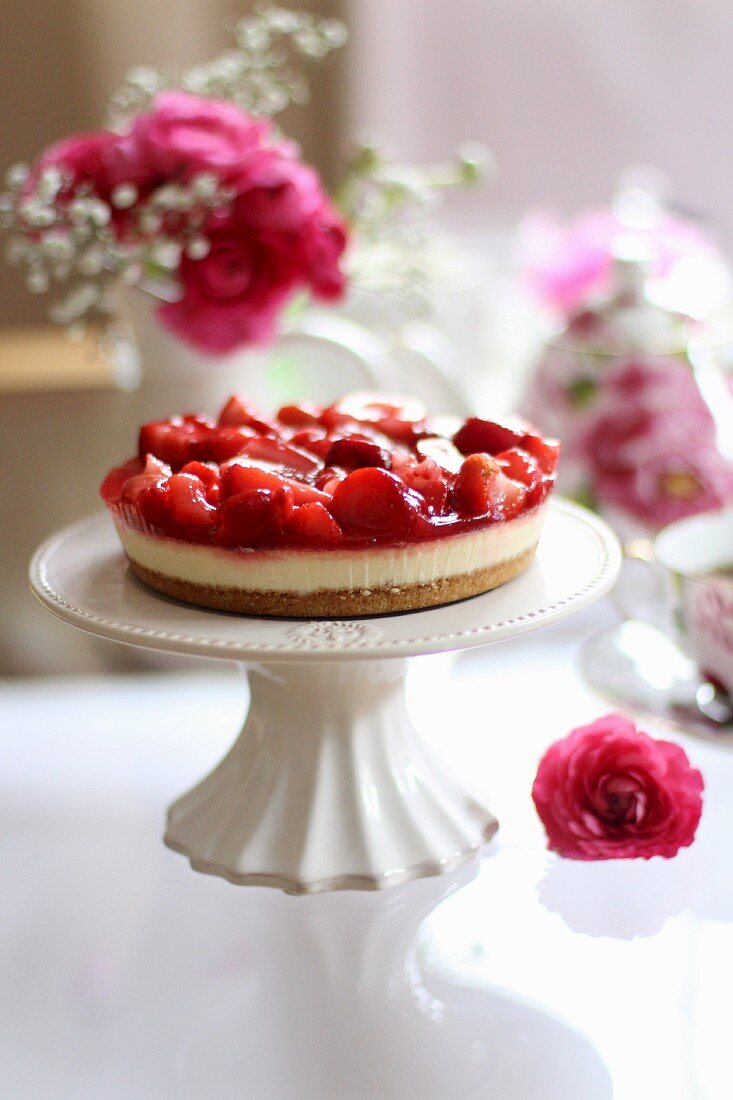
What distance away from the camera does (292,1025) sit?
735 millimetres

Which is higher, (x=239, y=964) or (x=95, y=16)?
(x=95, y=16)

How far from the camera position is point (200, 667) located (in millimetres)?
1201

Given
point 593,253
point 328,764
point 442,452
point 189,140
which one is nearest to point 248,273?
point 189,140

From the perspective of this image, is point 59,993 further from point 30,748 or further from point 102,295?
point 102,295

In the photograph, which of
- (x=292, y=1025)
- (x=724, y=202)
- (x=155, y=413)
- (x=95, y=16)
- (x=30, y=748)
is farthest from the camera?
(x=724, y=202)

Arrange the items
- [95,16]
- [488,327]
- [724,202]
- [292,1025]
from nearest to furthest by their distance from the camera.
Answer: [292,1025] < [488,327] < [95,16] < [724,202]

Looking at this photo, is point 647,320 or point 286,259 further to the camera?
point 647,320

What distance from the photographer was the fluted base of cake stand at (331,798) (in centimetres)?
84

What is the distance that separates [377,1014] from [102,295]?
2.31ft

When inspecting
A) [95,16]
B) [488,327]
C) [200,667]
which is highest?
[95,16]

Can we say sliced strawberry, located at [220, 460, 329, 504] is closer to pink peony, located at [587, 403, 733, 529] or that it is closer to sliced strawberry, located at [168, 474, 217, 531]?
sliced strawberry, located at [168, 474, 217, 531]

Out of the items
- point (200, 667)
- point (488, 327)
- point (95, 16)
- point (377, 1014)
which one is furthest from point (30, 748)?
point (95, 16)

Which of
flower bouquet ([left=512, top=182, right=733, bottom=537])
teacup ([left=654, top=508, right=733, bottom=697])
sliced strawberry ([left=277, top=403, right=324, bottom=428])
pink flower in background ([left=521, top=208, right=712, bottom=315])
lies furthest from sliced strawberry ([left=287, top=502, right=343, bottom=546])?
pink flower in background ([left=521, top=208, right=712, bottom=315])

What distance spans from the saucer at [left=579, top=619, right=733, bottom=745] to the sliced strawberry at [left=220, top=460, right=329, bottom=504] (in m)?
0.43
